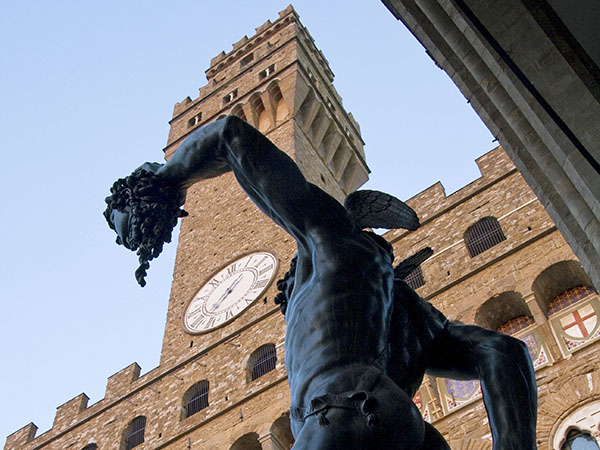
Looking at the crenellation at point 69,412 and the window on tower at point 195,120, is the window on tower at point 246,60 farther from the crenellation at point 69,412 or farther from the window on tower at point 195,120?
the crenellation at point 69,412

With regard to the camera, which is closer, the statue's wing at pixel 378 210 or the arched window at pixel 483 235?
the statue's wing at pixel 378 210

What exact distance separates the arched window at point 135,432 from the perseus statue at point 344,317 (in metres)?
15.3

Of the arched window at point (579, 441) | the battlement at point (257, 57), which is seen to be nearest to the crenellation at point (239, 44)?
the battlement at point (257, 57)

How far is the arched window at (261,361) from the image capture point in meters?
15.9

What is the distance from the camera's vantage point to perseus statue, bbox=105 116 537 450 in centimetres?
162

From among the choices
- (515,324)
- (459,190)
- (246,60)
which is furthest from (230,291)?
(246,60)

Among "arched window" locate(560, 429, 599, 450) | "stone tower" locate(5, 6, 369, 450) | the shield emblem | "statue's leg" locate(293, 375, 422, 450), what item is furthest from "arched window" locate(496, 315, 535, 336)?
"statue's leg" locate(293, 375, 422, 450)

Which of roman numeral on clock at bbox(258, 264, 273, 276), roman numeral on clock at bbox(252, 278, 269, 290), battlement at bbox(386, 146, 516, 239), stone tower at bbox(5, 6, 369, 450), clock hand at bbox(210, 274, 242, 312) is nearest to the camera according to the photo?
stone tower at bbox(5, 6, 369, 450)

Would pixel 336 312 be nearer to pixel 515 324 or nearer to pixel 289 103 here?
pixel 515 324

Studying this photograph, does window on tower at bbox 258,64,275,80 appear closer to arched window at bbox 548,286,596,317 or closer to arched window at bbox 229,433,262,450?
arched window at bbox 229,433,262,450

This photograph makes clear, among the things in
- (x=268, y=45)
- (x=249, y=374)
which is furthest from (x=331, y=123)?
(x=249, y=374)

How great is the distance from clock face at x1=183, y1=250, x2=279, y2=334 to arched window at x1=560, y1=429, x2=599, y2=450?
7891 mm

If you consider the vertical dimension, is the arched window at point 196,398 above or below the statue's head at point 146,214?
above

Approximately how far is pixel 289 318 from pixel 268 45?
26921 mm
